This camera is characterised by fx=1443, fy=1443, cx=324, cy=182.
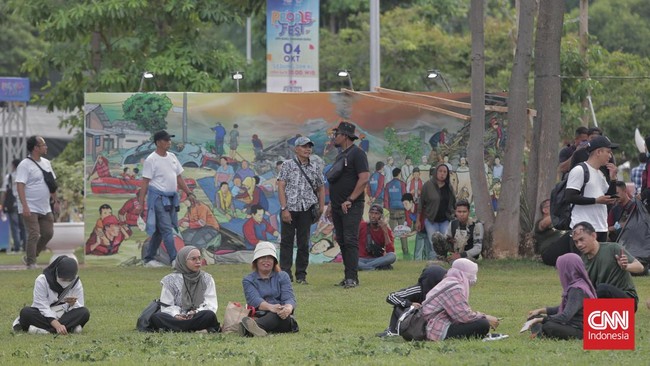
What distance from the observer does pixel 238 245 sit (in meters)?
22.7

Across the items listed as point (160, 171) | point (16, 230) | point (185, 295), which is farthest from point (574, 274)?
point (16, 230)

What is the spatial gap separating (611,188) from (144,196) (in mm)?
7928

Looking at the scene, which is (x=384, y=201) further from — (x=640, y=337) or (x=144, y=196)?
(x=640, y=337)

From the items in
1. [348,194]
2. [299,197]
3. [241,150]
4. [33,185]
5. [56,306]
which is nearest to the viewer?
[56,306]

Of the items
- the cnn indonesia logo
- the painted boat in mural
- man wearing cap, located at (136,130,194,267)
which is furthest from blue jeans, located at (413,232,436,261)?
the cnn indonesia logo

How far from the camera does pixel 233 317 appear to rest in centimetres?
1351

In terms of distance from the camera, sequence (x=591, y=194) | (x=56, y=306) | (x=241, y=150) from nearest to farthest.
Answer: (x=56, y=306) < (x=591, y=194) < (x=241, y=150)

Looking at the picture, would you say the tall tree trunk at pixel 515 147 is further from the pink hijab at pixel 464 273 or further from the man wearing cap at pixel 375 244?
the pink hijab at pixel 464 273

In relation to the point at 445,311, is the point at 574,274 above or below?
above

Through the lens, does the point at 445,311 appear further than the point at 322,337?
No

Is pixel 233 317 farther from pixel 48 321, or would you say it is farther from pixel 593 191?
pixel 593 191

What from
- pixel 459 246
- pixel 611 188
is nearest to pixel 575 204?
pixel 611 188

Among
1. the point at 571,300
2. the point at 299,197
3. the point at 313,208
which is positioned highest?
the point at 299,197

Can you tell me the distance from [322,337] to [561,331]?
2163 mm
